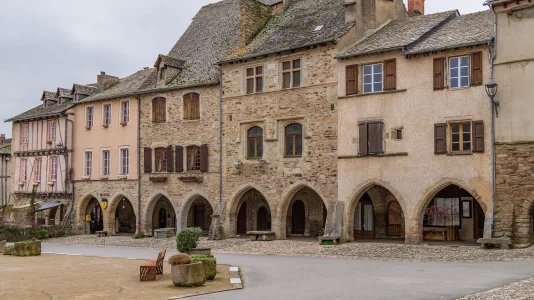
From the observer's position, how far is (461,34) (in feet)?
79.5

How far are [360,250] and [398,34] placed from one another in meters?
8.94

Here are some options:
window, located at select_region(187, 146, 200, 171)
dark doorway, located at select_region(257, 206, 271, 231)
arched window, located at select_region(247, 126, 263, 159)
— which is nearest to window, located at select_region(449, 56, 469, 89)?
arched window, located at select_region(247, 126, 263, 159)

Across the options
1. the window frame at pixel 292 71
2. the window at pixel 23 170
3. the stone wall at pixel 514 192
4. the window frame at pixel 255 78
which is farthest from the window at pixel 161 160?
the stone wall at pixel 514 192

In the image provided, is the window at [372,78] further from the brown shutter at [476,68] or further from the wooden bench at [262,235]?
the wooden bench at [262,235]

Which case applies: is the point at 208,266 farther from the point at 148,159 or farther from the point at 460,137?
the point at 148,159

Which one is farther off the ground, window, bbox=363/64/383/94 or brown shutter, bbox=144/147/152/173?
window, bbox=363/64/383/94

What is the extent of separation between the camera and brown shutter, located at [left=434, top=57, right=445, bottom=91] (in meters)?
23.8

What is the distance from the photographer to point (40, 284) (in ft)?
53.7

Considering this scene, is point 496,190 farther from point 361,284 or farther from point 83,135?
point 83,135

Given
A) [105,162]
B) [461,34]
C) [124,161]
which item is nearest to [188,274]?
[461,34]

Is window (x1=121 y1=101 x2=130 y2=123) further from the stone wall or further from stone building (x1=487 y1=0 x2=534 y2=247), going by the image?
the stone wall

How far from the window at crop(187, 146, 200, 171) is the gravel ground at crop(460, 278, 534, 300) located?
19.9 metres

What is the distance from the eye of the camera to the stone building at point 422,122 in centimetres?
2309

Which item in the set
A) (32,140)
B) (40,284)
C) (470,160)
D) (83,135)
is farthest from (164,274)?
(32,140)
